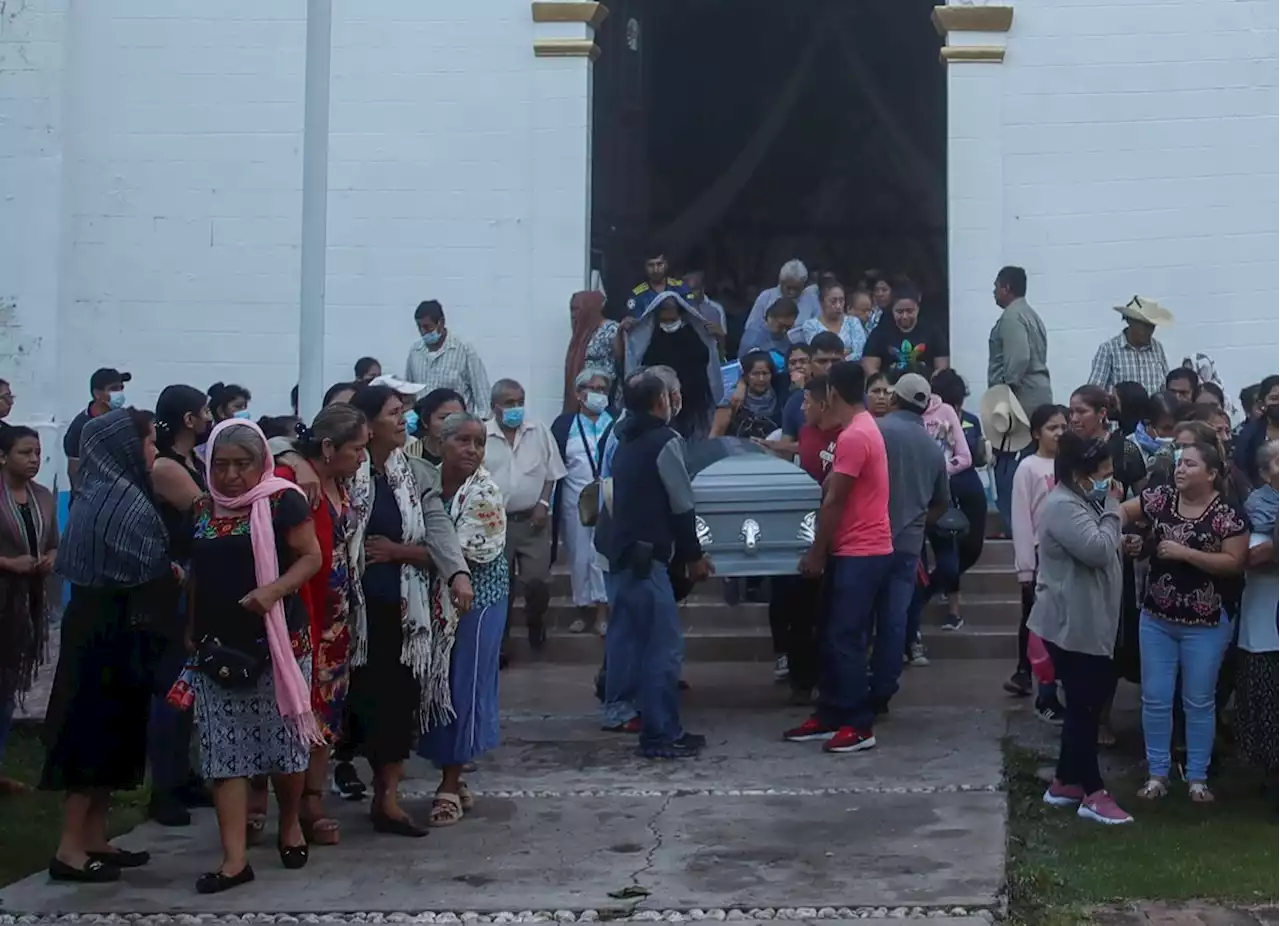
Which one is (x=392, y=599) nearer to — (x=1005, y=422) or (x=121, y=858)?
(x=121, y=858)

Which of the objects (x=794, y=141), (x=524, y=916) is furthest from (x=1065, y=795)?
(x=794, y=141)

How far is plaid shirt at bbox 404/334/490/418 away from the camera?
12250 mm

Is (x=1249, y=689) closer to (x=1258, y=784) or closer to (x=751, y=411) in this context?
(x=1258, y=784)

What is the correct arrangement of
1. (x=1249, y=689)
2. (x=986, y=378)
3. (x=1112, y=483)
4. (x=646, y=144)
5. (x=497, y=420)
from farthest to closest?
(x=646, y=144) < (x=986, y=378) < (x=497, y=420) < (x=1112, y=483) < (x=1249, y=689)

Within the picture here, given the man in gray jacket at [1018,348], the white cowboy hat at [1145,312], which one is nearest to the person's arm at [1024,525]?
the man in gray jacket at [1018,348]

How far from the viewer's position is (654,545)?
26.2ft

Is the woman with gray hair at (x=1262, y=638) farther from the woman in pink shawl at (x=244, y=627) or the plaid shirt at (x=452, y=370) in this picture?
the plaid shirt at (x=452, y=370)

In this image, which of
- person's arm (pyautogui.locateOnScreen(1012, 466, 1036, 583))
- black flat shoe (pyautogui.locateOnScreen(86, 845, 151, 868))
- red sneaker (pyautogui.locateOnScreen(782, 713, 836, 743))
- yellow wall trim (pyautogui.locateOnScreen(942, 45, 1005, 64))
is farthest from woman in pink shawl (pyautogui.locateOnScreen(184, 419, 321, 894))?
yellow wall trim (pyautogui.locateOnScreen(942, 45, 1005, 64))

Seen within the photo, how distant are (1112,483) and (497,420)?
4044mm

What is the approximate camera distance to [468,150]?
12828mm

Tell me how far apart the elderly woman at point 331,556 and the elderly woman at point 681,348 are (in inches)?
207

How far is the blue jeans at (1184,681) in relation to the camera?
7098 millimetres

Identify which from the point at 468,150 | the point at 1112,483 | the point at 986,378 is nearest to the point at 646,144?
the point at 468,150

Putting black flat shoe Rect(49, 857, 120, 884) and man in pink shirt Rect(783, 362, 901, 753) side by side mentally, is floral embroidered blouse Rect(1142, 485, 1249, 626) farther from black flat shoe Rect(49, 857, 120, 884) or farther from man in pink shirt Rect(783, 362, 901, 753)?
black flat shoe Rect(49, 857, 120, 884)
